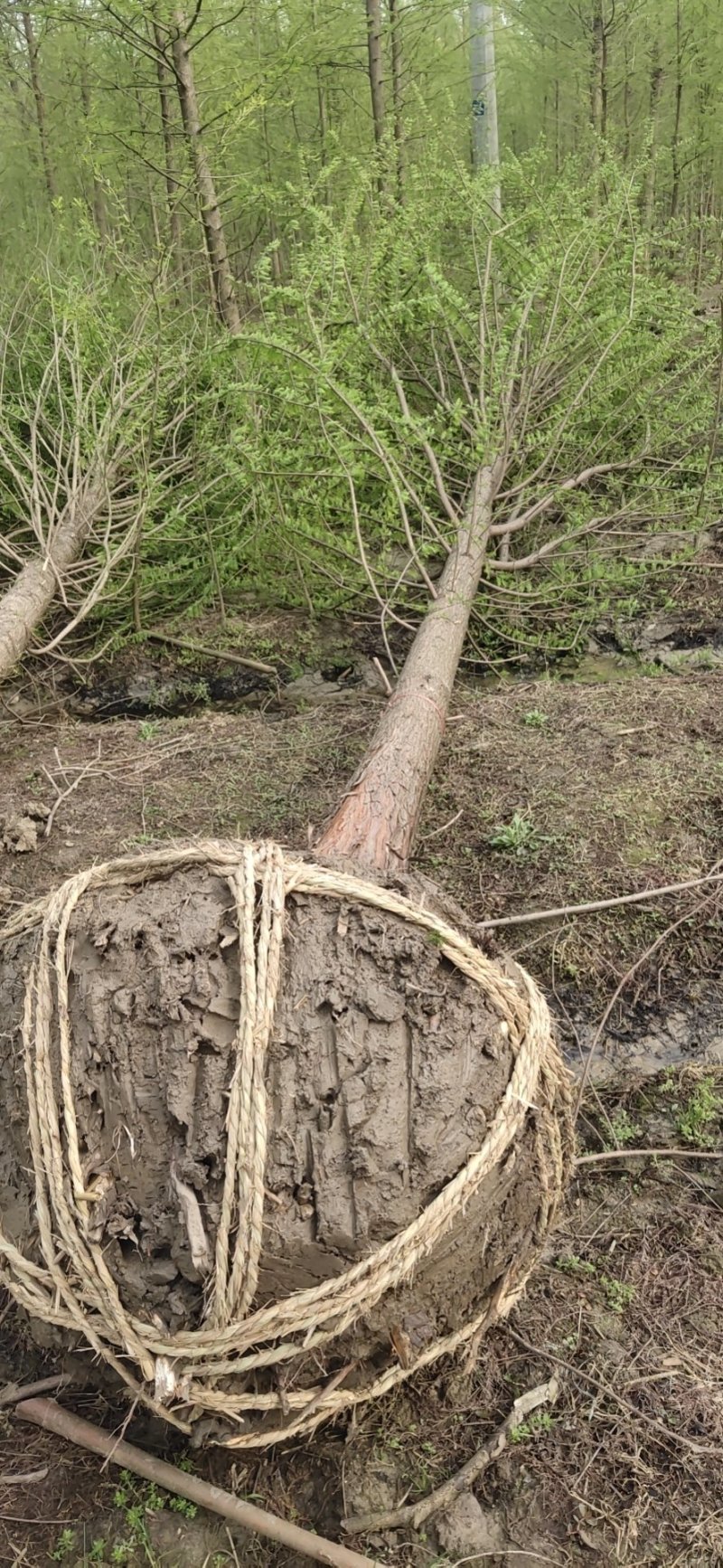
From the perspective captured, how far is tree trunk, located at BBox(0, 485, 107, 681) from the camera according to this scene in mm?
4230

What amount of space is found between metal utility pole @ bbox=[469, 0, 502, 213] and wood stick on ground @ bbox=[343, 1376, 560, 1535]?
309 inches

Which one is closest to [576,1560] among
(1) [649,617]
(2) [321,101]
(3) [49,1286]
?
(3) [49,1286]

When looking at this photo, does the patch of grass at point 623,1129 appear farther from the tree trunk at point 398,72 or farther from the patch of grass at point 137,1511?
the tree trunk at point 398,72

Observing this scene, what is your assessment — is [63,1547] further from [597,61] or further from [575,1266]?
[597,61]

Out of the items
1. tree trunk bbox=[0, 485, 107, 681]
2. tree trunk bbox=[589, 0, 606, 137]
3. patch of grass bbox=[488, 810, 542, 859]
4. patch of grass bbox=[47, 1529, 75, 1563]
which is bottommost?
patch of grass bbox=[47, 1529, 75, 1563]

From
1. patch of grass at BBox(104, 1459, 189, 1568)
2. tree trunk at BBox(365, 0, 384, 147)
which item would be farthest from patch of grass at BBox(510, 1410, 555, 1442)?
tree trunk at BBox(365, 0, 384, 147)

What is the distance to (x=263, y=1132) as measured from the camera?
140 cm

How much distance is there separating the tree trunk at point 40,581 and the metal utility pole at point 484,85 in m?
4.59

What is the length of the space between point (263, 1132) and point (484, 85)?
854 centimetres

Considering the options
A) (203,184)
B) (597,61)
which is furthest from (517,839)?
(597,61)

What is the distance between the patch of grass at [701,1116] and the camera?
2.43 metres

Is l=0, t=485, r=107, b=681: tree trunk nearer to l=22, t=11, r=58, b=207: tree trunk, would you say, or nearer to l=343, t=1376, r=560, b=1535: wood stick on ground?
l=343, t=1376, r=560, b=1535: wood stick on ground

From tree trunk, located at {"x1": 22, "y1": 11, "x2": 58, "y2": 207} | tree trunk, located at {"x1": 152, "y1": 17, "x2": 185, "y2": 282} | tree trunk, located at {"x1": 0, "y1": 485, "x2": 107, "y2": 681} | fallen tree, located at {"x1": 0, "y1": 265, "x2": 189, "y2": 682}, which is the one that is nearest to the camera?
tree trunk, located at {"x1": 0, "y1": 485, "x2": 107, "y2": 681}

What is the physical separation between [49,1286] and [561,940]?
1.75 meters
